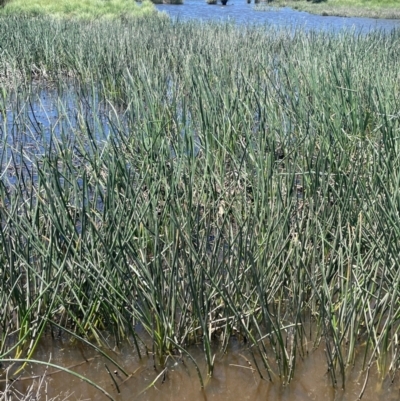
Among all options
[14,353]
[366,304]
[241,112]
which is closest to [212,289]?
[366,304]

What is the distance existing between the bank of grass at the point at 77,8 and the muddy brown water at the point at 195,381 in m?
11.6

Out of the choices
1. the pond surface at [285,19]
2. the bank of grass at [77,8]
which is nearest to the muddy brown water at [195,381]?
the pond surface at [285,19]

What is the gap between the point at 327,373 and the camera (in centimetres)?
204

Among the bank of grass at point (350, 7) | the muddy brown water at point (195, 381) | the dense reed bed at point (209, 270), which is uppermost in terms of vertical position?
the bank of grass at point (350, 7)

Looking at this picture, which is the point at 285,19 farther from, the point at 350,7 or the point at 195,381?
the point at 195,381

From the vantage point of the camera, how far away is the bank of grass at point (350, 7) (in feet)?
75.7

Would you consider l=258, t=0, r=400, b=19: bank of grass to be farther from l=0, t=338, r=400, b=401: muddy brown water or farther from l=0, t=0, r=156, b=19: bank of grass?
l=0, t=338, r=400, b=401: muddy brown water

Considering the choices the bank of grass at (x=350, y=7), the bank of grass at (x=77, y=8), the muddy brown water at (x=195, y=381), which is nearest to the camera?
the muddy brown water at (x=195, y=381)

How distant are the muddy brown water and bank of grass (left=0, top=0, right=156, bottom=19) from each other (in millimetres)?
11642

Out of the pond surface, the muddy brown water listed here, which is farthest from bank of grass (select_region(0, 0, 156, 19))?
the muddy brown water

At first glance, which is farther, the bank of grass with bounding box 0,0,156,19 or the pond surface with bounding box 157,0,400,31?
the bank of grass with bounding box 0,0,156,19

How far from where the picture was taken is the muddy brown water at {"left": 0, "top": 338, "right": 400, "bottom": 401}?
197cm

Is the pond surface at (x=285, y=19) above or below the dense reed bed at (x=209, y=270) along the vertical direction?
above

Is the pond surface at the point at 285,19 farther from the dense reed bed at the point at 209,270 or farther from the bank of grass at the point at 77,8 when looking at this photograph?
the dense reed bed at the point at 209,270
